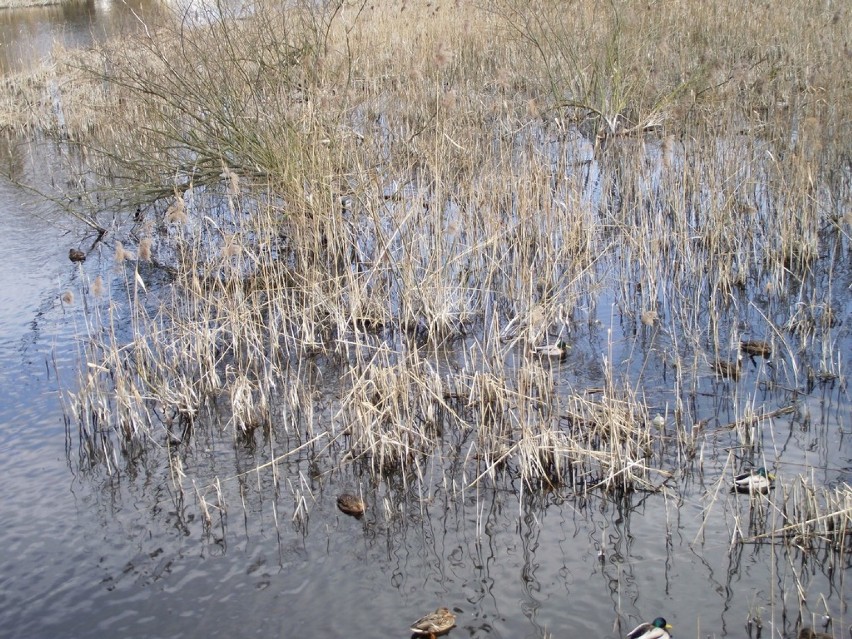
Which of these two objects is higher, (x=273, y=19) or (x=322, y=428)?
(x=273, y=19)

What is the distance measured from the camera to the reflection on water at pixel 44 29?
17891mm

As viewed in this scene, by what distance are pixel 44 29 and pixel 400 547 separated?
74.9ft

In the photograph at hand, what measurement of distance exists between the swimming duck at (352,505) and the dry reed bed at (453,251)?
0.21 meters

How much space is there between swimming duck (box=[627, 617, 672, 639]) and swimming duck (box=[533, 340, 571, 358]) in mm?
2544

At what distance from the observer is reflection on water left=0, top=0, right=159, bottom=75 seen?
58.7 ft

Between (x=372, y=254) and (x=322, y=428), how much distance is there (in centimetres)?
268

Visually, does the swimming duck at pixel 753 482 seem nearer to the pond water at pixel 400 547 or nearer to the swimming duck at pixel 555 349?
the pond water at pixel 400 547

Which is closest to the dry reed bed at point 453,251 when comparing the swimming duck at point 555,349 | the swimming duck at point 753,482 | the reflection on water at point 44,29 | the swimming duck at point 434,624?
the swimming duck at point 555,349

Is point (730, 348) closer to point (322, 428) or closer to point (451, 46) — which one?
point (322, 428)

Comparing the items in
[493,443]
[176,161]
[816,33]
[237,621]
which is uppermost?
[816,33]

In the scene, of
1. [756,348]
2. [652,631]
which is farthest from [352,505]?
[756,348]

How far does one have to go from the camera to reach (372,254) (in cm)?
784

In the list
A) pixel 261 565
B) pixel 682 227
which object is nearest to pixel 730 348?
pixel 682 227

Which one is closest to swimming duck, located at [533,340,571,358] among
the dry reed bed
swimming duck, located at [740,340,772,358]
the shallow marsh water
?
the dry reed bed
